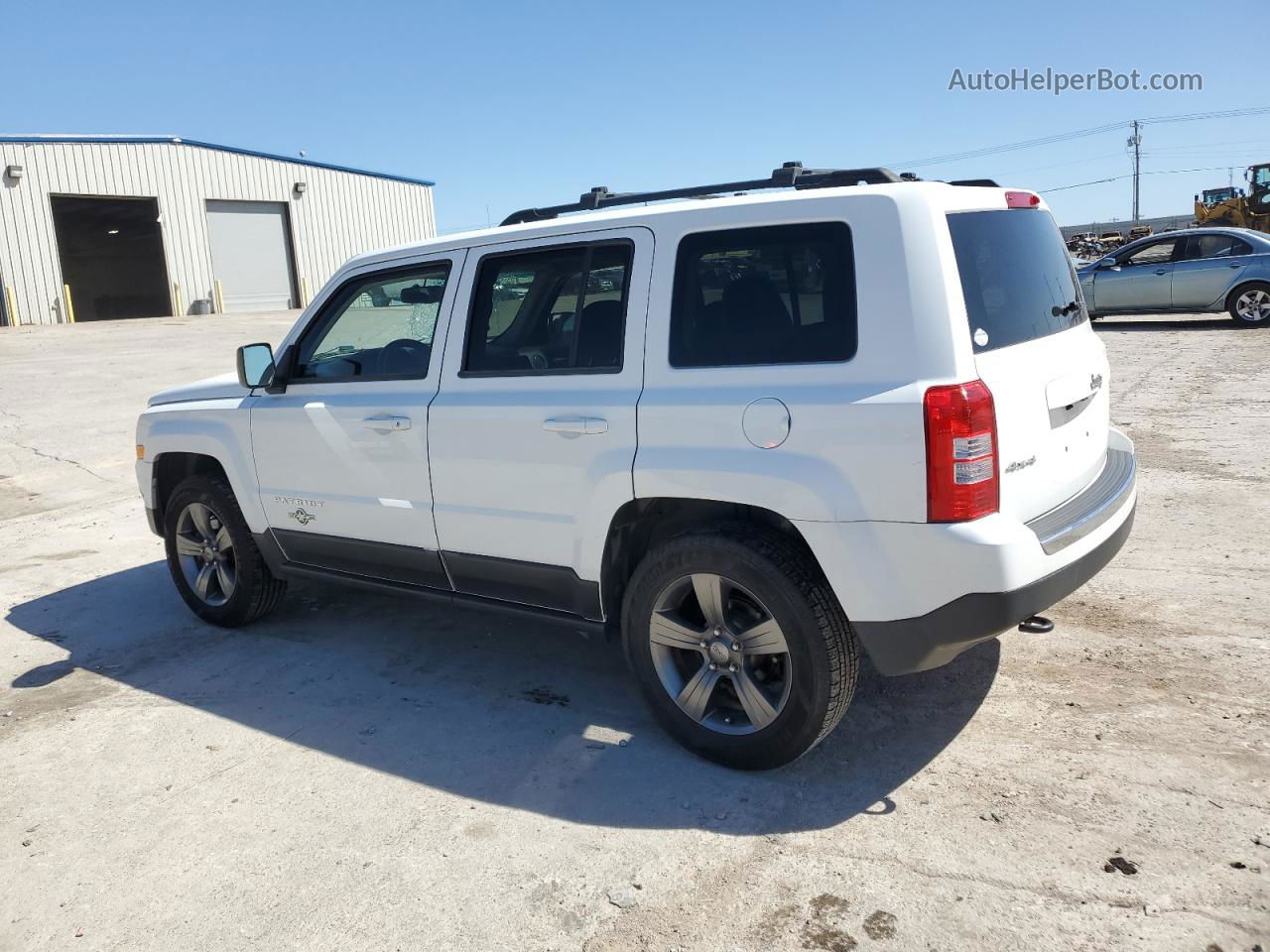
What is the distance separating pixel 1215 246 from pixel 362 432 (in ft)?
51.3

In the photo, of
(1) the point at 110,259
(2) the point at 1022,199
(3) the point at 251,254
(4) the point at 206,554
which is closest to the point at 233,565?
(4) the point at 206,554

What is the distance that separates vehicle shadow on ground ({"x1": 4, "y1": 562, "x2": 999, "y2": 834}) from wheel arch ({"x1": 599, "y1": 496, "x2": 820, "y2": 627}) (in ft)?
1.98

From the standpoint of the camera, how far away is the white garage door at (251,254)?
30.4 meters

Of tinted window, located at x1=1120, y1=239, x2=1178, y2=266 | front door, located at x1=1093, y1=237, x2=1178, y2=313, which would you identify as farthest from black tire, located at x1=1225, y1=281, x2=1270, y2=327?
tinted window, located at x1=1120, y1=239, x2=1178, y2=266

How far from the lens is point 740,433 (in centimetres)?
329

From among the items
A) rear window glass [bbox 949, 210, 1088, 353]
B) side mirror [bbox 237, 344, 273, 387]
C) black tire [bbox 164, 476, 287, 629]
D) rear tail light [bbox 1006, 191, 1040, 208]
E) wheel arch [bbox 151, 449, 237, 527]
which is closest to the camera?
rear window glass [bbox 949, 210, 1088, 353]

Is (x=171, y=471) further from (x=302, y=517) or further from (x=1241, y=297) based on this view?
(x=1241, y=297)

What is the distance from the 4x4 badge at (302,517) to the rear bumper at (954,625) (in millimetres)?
2804

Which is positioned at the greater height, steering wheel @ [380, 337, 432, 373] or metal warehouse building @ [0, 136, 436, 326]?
metal warehouse building @ [0, 136, 436, 326]

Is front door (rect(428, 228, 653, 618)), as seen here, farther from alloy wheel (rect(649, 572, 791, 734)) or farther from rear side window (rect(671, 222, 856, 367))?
alloy wheel (rect(649, 572, 791, 734))

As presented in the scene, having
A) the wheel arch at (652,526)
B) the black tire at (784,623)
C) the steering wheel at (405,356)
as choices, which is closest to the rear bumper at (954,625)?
the black tire at (784,623)

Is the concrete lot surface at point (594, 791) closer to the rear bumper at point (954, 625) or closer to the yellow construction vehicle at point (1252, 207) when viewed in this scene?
the rear bumper at point (954, 625)

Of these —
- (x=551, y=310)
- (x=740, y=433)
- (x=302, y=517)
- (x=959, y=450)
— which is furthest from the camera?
(x=302, y=517)

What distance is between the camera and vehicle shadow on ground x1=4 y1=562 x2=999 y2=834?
342 cm
